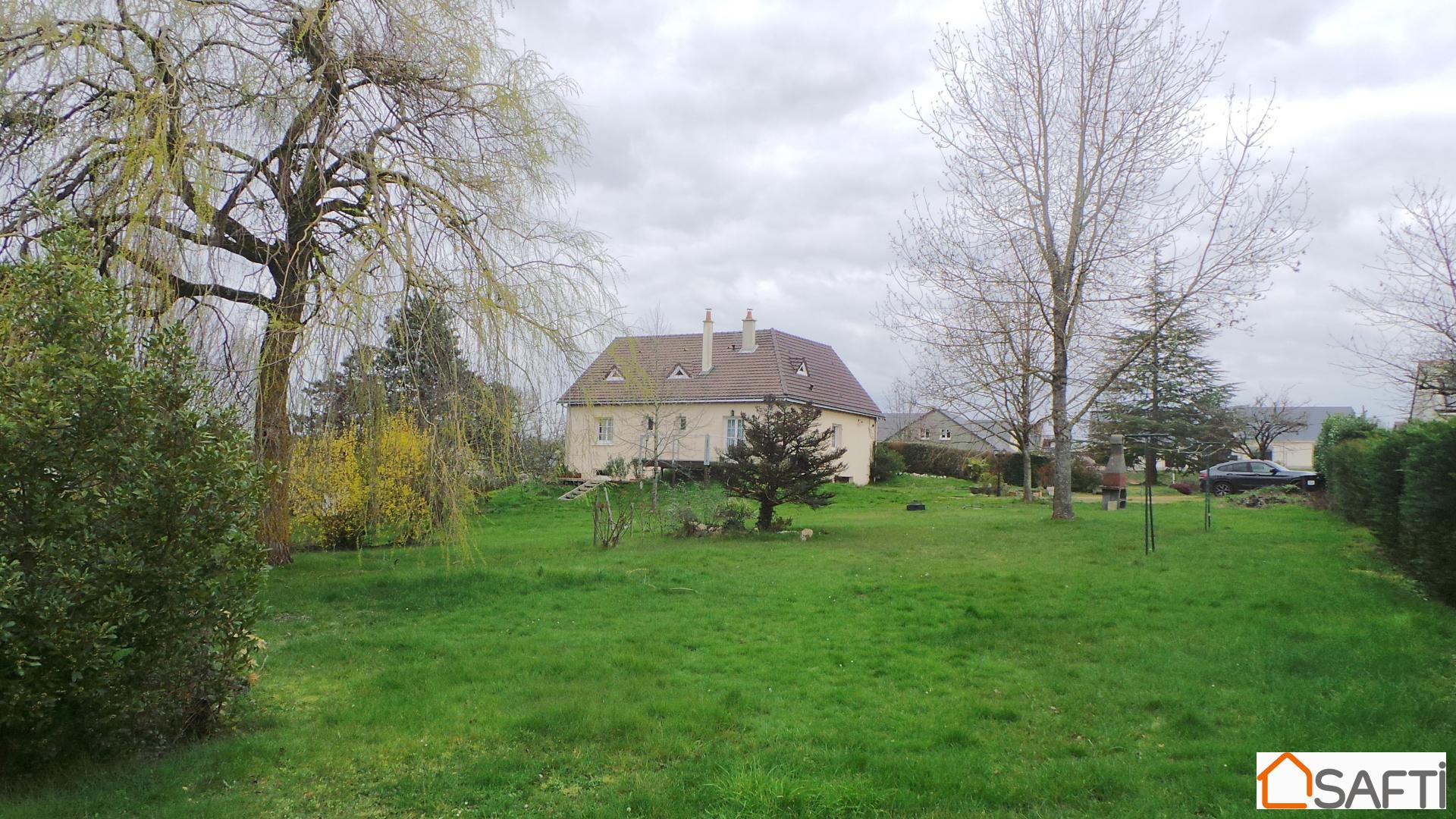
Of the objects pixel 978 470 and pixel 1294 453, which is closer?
pixel 978 470

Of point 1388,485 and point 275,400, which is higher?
point 275,400

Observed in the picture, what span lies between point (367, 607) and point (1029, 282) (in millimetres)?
13097

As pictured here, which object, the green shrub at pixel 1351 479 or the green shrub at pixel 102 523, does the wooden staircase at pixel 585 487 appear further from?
the green shrub at pixel 102 523

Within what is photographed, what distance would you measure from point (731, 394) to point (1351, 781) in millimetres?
27616

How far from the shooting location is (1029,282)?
16.8 meters

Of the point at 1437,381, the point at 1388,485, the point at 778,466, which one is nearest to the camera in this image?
the point at 1388,485

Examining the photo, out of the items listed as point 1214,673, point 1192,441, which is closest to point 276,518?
point 1214,673

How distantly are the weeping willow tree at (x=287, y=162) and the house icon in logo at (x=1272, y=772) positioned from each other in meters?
5.60

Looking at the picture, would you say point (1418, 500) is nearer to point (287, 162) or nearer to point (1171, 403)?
point (287, 162)

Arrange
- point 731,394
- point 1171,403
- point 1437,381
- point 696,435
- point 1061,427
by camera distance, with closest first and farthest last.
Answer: point 1437,381 < point 1061,427 < point 731,394 < point 696,435 < point 1171,403

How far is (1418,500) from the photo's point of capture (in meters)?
7.68

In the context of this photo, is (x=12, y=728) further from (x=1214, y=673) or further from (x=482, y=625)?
(x=1214, y=673)

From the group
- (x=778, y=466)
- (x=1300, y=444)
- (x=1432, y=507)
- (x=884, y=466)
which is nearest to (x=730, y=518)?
(x=778, y=466)

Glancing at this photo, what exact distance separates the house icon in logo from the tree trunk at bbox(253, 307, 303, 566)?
6274 millimetres
